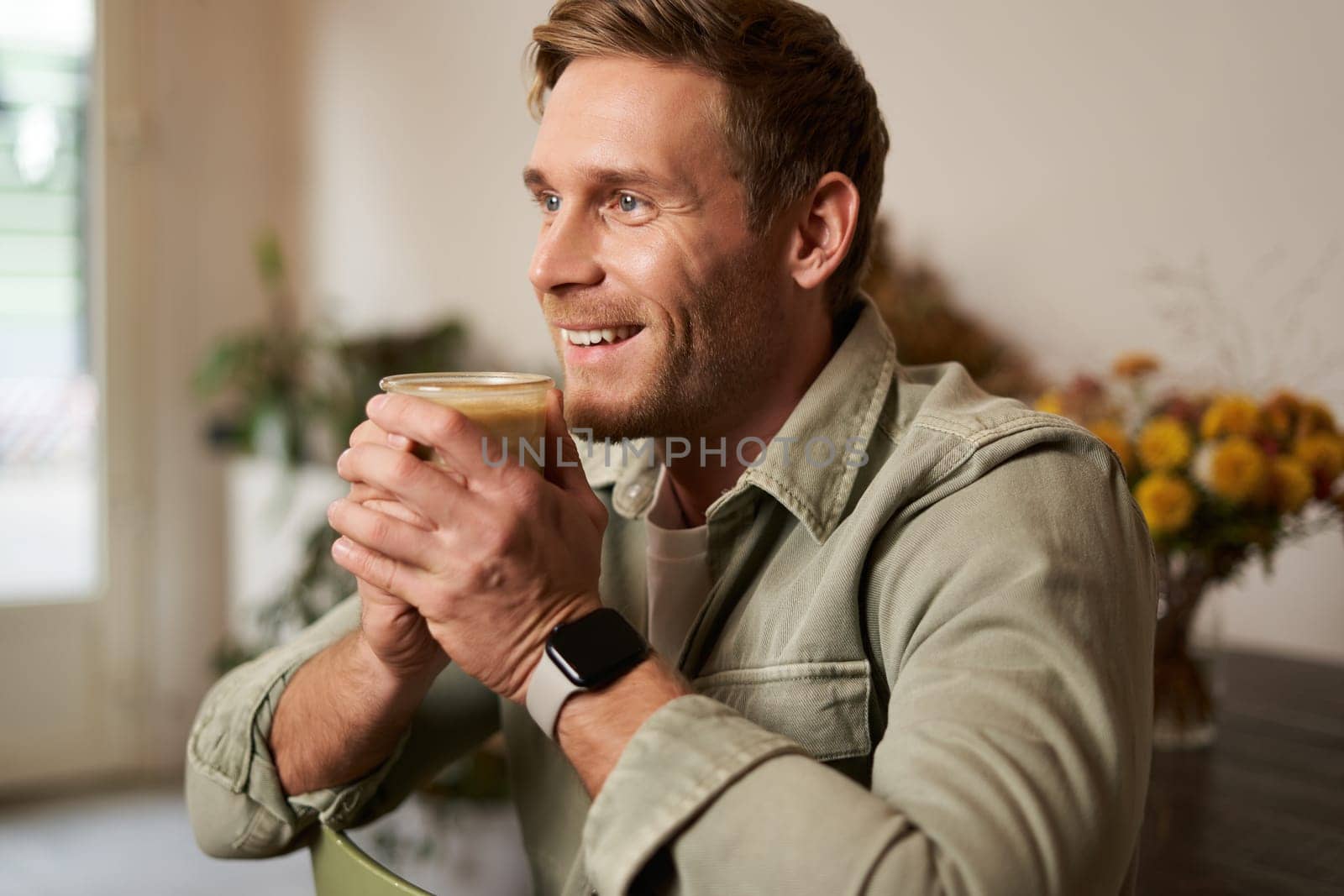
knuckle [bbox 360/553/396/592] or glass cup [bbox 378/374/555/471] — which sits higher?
glass cup [bbox 378/374/555/471]

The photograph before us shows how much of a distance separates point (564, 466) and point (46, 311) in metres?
3.66

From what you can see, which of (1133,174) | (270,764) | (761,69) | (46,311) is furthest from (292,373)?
(761,69)

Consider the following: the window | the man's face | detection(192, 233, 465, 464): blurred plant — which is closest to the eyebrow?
the man's face

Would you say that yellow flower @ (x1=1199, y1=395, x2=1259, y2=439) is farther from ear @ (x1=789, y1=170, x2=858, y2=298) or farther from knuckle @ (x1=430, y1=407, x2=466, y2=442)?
knuckle @ (x1=430, y1=407, x2=466, y2=442)

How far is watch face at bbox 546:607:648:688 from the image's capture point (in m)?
0.88

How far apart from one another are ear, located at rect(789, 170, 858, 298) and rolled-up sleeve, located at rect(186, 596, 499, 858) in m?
0.59

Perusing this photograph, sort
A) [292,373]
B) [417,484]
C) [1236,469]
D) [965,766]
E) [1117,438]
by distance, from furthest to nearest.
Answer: [292,373] → [1117,438] → [1236,469] → [417,484] → [965,766]

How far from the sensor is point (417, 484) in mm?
875

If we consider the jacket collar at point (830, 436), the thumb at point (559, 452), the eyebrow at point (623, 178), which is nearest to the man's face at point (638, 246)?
the eyebrow at point (623, 178)

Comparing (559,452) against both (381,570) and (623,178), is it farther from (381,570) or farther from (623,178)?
(623,178)

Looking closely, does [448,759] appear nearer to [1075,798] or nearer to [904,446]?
[904,446]

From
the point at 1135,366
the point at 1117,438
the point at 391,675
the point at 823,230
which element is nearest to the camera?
the point at 391,675

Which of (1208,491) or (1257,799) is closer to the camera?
(1257,799)

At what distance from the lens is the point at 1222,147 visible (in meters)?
1.98
